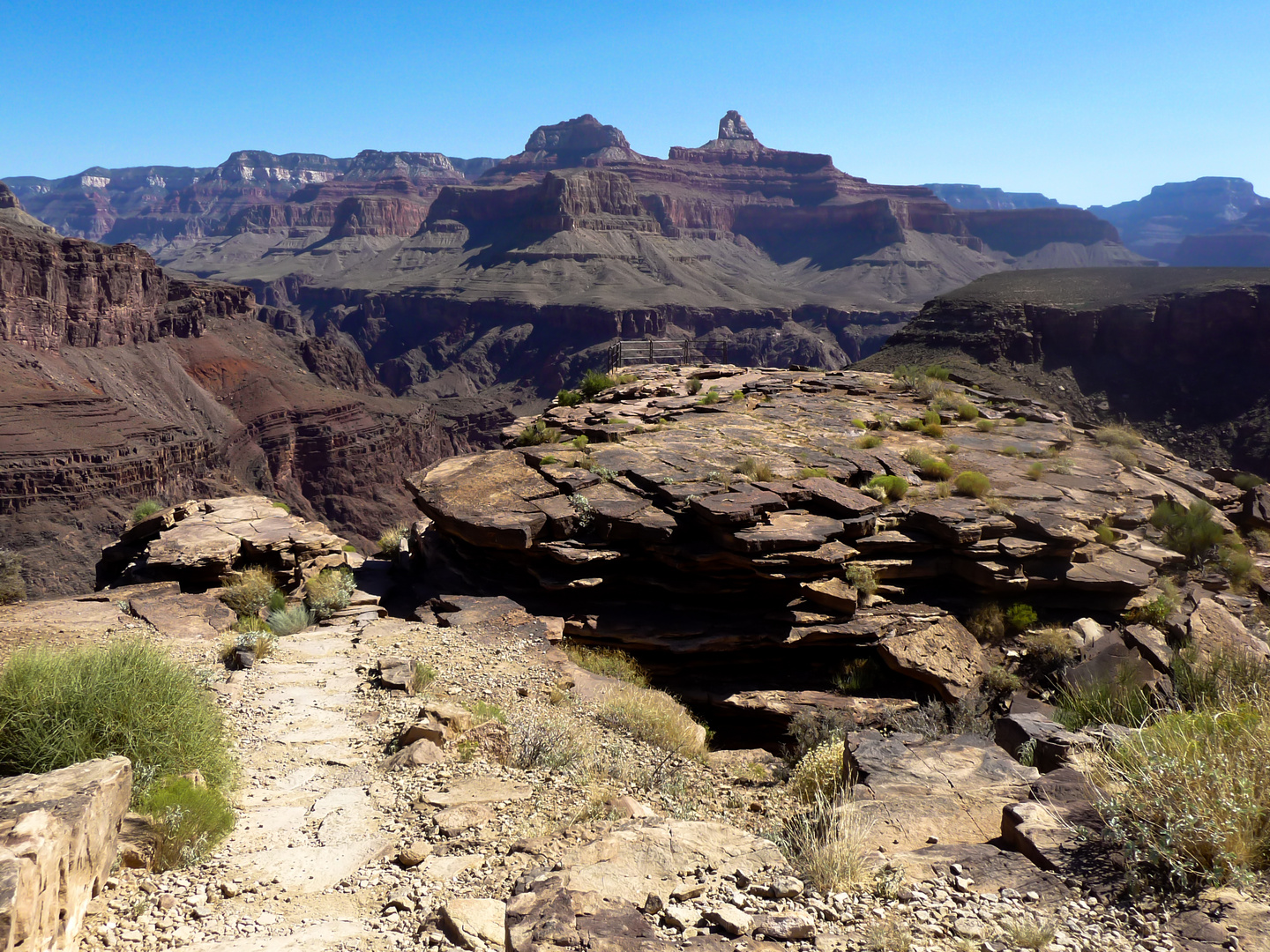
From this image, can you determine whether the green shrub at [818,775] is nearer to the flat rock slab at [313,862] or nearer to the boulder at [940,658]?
the boulder at [940,658]

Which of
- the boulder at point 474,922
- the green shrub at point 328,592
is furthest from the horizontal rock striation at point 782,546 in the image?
the boulder at point 474,922

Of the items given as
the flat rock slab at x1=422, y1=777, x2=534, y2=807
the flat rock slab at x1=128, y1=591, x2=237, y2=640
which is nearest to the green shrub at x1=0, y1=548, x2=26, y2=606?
the flat rock slab at x1=128, y1=591, x2=237, y2=640

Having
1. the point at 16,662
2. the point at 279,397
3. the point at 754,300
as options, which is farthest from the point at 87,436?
the point at 754,300

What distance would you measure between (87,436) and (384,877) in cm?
5430

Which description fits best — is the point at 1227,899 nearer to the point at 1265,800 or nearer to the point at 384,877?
the point at 1265,800

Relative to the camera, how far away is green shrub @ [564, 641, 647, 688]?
10133 millimetres

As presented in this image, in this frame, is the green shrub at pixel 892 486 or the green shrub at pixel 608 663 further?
the green shrub at pixel 892 486

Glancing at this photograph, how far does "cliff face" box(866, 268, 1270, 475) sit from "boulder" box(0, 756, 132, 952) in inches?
1896

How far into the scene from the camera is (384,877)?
15.4ft

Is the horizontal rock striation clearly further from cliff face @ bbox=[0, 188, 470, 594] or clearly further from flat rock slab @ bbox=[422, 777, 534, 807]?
cliff face @ bbox=[0, 188, 470, 594]

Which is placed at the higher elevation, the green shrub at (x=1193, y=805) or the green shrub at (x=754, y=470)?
the green shrub at (x=754, y=470)

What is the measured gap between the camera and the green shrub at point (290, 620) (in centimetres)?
1058

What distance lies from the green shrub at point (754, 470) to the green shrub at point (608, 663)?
12.7 feet

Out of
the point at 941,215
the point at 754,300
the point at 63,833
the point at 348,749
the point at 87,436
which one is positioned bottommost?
the point at 87,436
